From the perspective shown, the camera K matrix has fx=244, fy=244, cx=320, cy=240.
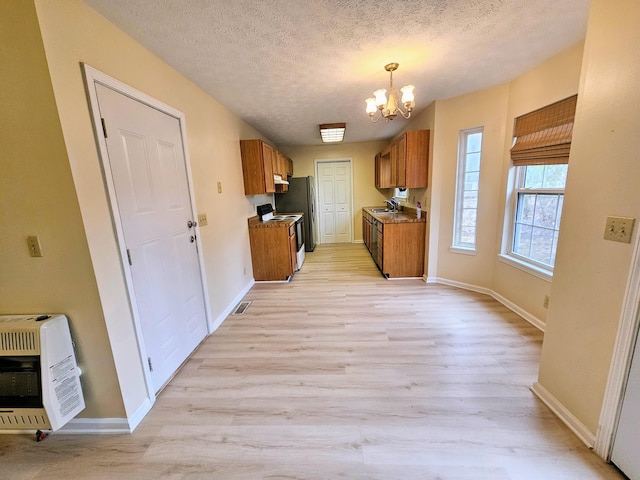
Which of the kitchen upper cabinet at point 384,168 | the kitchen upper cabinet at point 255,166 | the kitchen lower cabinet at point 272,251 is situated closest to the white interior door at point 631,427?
the kitchen lower cabinet at point 272,251

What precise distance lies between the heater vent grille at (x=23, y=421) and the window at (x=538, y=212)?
12.6ft

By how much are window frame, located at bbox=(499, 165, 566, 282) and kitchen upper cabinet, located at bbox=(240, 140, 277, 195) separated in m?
3.15

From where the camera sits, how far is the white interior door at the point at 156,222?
1.53 m

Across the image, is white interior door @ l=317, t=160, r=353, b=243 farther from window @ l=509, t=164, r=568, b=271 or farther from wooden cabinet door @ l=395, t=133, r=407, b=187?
window @ l=509, t=164, r=568, b=271

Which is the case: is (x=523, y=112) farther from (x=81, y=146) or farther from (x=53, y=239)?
(x=53, y=239)

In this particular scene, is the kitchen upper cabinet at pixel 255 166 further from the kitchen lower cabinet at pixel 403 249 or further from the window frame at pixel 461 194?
the window frame at pixel 461 194

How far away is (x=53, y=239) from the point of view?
1283 mm

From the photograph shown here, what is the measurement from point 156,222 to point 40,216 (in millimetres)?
593

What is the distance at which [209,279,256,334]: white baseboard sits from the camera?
264 centimetres

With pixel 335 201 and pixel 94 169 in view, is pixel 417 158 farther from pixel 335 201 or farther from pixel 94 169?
pixel 94 169

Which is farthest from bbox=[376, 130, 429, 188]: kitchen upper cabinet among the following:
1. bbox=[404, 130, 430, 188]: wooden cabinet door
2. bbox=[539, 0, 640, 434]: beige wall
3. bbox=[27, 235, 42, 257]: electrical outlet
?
bbox=[27, 235, 42, 257]: electrical outlet

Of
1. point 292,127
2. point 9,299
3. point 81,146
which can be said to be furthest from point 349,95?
point 9,299

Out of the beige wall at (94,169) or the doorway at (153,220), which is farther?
the doorway at (153,220)

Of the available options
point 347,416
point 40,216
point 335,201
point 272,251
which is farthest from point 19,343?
point 335,201
